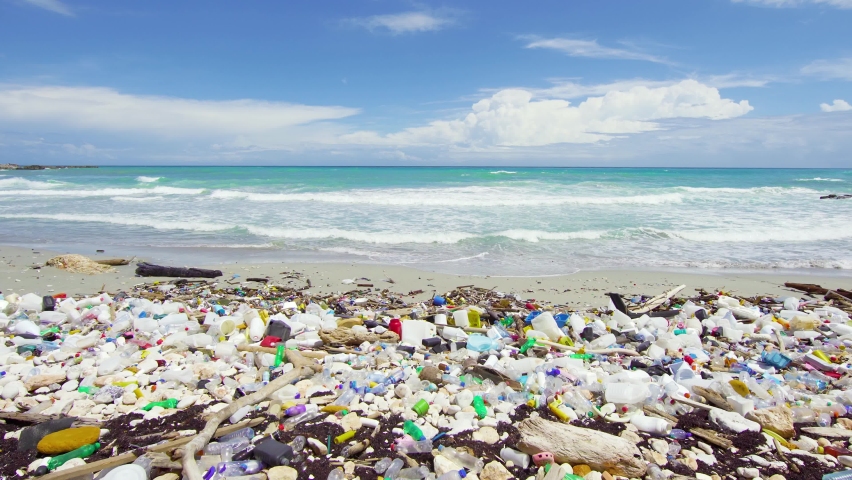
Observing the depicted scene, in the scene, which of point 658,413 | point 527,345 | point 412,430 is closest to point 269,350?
point 412,430

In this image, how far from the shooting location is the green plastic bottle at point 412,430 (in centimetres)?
280

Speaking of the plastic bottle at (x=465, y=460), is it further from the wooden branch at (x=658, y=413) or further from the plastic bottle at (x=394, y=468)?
the wooden branch at (x=658, y=413)

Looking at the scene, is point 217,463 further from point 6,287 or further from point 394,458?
point 6,287

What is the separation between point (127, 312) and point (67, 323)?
0.54 metres

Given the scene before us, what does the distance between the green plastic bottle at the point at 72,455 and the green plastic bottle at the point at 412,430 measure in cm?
173

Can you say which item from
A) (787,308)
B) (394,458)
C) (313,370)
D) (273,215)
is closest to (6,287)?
(313,370)

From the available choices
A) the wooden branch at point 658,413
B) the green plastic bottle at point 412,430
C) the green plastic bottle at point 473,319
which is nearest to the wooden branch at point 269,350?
the green plastic bottle at point 412,430

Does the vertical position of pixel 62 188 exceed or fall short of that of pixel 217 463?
it exceeds it

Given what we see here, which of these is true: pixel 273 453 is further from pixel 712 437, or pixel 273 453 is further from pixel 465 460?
pixel 712 437

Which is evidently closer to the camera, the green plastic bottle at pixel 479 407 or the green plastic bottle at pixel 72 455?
the green plastic bottle at pixel 72 455

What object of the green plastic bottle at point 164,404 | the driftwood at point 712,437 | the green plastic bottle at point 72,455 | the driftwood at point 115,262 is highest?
the driftwood at point 115,262

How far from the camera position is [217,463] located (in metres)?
2.55

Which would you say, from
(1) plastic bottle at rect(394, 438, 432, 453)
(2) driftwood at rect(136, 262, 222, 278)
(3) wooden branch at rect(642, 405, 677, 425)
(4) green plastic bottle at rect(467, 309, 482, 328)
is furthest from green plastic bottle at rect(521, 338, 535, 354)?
(2) driftwood at rect(136, 262, 222, 278)

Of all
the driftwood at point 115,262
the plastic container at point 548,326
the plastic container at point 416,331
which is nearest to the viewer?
the plastic container at point 416,331
